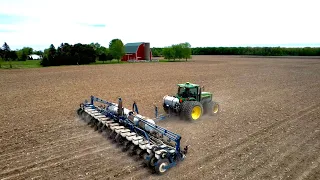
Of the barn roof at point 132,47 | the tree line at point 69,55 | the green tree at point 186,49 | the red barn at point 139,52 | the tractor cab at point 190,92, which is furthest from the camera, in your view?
the green tree at point 186,49

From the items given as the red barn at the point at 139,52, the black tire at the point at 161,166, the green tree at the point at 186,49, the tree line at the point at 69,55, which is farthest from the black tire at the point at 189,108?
the green tree at the point at 186,49

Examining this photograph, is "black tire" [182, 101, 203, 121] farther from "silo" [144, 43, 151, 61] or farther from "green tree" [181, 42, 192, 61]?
"silo" [144, 43, 151, 61]

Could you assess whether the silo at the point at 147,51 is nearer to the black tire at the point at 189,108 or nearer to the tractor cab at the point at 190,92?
the tractor cab at the point at 190,92

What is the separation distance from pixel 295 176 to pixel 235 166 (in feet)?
5.78

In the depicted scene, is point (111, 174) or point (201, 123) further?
point (201, 123)

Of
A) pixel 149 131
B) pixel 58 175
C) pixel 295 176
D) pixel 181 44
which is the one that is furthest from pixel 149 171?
pixel 181 44

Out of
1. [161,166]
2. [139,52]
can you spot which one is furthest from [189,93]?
[139,52]

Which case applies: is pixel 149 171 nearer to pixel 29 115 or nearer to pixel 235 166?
pixel 235 166

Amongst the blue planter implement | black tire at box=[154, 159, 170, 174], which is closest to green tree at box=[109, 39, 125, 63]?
the blue planter implement

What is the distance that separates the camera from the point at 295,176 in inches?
302

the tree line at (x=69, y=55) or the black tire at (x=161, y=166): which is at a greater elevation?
the tree line at (x=69, y=55)

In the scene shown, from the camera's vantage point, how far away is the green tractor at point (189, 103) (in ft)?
39.4

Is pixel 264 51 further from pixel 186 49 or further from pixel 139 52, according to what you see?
pixel 139 52

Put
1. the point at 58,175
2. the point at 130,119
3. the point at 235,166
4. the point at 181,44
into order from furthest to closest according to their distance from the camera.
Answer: the point at 181,44, the point at 130,119, the point at 235,166, the point at 58,175
